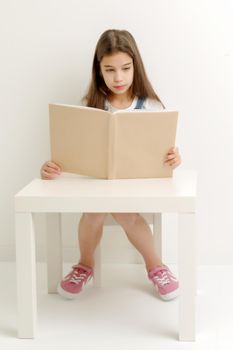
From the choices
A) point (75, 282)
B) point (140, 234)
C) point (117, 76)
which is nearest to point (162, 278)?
point (140, 234)

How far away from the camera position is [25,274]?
4.43ft

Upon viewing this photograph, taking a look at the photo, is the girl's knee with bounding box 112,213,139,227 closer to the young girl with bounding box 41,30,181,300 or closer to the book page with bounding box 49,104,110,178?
the young girl with bounding box 41,30,181,300

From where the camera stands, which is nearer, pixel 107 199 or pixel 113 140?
pixel 107 199

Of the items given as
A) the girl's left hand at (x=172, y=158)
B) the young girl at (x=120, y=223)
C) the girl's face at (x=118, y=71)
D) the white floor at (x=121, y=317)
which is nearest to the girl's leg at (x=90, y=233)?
the young girl at (x=120, y=223)

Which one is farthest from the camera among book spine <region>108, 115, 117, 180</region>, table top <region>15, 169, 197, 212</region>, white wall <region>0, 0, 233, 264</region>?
white wall <region>0, 0, 233, 264</region>

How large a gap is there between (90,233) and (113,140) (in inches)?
11.8

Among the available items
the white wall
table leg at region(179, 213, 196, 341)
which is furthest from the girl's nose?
table leg at region(179, 213, 196, 341)

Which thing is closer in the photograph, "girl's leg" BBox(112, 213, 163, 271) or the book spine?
the book spine

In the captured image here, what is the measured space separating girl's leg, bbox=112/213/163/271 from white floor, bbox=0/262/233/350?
0.31ft

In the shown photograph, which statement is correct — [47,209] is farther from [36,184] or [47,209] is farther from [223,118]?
[223,118]

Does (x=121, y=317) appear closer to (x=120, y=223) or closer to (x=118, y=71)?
(x=120, y=223)

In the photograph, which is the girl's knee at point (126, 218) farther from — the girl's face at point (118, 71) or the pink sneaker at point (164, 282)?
the girl's face at point (118, 71)

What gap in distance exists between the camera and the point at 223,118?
184 cm

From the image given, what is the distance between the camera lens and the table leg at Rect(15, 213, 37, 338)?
4.38 feet
